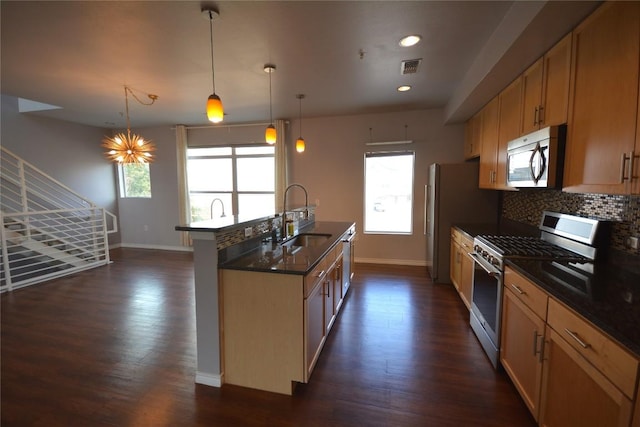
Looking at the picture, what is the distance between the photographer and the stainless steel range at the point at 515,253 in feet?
6.57

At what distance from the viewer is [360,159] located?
5203mm

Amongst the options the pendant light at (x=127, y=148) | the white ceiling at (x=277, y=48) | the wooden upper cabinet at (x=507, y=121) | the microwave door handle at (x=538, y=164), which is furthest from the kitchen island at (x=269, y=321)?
the pendant light at (x=127, y=148)

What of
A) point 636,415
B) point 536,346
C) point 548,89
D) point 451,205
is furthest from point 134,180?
point 636,415

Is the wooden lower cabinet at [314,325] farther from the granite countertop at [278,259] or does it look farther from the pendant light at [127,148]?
the pendant light at [127,148]

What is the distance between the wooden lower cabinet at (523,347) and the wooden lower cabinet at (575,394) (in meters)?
0.07

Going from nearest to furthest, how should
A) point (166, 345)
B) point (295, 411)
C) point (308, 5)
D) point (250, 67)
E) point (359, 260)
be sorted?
point (295, 411) < point (308, 5) < point (166, 345) < point (250, 67) < point (359, 260)

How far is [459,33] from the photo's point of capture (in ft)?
7.95

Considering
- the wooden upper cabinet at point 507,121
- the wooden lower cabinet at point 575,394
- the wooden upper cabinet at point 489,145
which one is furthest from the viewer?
the wooden upper cabinet at point 489,145

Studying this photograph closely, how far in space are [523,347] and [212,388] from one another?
2.15 m

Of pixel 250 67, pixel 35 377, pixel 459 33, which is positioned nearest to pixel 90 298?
pixel 35 377

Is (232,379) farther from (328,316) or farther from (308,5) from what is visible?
(308,5)

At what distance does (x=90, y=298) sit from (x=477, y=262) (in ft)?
15.2

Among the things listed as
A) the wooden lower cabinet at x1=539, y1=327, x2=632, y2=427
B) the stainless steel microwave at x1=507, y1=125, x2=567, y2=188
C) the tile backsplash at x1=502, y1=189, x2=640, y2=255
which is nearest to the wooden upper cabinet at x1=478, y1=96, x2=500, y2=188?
the tile backsplash at x1=502, y1=189, x2=640, y2=255

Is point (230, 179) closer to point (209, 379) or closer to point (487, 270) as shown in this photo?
point (209, 379)
